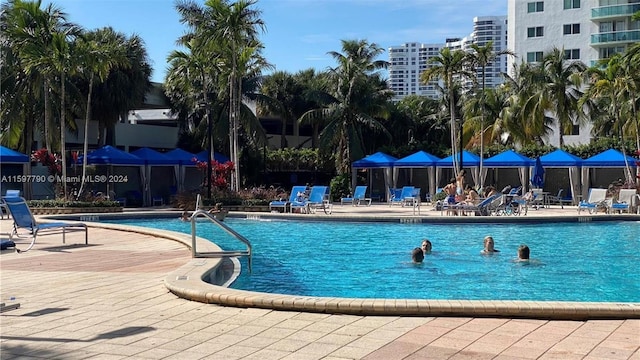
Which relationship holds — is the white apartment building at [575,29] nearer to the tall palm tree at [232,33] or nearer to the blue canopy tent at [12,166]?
the tall palm tree at [232,33]

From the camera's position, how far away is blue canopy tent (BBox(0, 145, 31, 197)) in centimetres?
2250

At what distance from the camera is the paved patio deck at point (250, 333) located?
4.33m

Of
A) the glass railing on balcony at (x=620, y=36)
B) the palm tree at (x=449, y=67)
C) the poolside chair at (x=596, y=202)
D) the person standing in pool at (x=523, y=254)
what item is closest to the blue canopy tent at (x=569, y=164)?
the palm tree at (x=449, y=67)

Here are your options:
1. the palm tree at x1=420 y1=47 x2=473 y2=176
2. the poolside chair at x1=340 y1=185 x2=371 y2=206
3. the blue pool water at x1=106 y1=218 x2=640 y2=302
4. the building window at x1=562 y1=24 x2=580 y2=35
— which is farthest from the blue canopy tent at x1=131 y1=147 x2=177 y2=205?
the building window at x1=562 y1=24 x2=580 y2=35

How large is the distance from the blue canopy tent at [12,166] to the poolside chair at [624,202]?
2037 centimetres

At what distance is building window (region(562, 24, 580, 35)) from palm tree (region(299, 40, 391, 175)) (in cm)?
2353

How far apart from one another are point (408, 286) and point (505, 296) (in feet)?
4.75

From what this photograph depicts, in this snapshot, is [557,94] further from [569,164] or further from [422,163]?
[422,163]

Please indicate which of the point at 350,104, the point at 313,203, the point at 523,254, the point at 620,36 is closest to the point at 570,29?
the point at 620,36

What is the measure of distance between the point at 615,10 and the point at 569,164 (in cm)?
2796

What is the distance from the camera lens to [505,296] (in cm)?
855

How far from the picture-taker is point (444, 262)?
1159cm

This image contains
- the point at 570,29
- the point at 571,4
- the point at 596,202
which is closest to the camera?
the point at 596,202

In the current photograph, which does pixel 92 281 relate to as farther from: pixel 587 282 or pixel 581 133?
pixel 581 133
